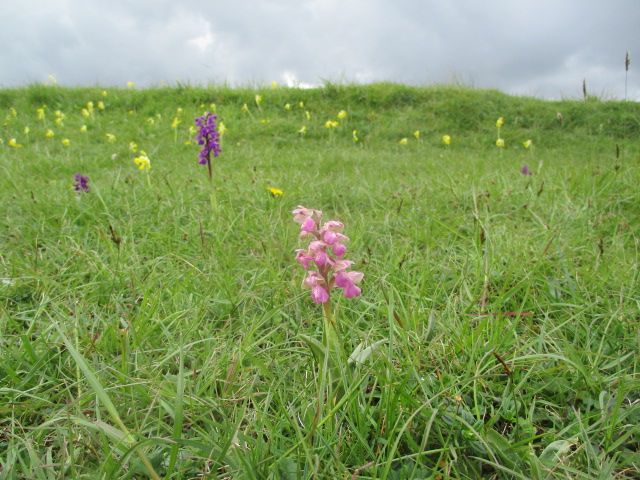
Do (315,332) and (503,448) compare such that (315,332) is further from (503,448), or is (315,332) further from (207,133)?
(207,133)

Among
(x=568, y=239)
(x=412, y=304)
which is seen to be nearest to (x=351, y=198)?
(x=568, y=239)

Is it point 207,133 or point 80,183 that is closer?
point 207,133

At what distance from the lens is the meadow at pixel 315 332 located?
112cm

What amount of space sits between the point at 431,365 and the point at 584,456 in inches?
19.2

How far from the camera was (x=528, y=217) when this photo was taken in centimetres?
302

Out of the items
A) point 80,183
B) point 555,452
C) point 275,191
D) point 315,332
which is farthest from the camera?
point 275,191

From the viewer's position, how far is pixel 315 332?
1.65 metres

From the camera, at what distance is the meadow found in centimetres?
112

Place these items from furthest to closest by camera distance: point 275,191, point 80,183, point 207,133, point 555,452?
point 275,191 < point 80,183 < point 207,133 < point 555,452

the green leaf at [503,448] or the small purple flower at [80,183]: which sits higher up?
the small purple flower at [80,183]

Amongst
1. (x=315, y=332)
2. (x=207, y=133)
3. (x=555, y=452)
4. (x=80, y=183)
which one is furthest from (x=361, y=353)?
(x=80, y=183)

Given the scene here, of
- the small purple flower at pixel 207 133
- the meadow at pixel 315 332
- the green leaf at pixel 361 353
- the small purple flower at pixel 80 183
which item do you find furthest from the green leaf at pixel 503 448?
the small purple flower at pixel 80 183

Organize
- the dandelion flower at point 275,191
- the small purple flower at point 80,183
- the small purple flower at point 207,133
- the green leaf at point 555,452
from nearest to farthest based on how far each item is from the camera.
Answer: the green leaf at point 555,452 < the small purple flower at point 207,133 < the small purple flower at point 80,183 < the dandelion flower at point 275,191

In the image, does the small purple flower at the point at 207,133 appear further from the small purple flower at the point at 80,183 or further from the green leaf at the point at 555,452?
the green leaf at the point at 555,452
